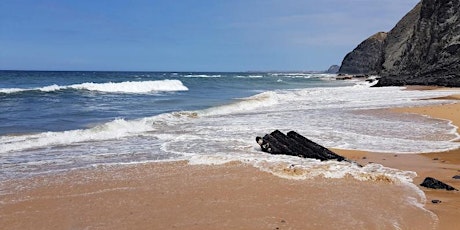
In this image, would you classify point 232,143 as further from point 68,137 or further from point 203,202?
point 203,202

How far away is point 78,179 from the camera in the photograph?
299 inches

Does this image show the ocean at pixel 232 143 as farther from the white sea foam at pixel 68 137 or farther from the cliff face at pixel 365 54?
the cliff face at pixel 365 54

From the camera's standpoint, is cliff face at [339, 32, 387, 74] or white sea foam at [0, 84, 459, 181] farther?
cliff face at [339, 32, 387, 74]

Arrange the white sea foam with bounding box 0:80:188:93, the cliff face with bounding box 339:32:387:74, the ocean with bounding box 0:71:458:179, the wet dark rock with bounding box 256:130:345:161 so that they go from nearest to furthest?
the wet dark rock with bounding box 256:130:345:161 < the ocean with bounding box 0:71:458:179 < the white sea foam with bounding box 0:80:188:93 < the cliff face with bounding box 339:32:387:74

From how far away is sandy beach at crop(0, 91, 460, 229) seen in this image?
5.35 m

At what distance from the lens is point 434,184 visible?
682 cm

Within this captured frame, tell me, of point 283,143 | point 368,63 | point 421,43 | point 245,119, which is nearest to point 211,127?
point 245,119

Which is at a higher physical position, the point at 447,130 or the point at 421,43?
the point at 421,43

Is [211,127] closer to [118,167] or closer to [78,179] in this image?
[118,167]

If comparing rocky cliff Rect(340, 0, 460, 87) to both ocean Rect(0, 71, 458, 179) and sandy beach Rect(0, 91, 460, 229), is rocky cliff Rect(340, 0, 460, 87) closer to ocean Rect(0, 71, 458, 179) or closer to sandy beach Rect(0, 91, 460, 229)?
ocean Rect(0, 71, 458, 179)

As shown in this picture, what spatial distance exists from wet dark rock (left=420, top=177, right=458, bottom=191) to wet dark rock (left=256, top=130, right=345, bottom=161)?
1.94 meters

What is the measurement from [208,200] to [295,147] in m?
3.49

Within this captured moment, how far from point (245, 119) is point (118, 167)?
353 inches

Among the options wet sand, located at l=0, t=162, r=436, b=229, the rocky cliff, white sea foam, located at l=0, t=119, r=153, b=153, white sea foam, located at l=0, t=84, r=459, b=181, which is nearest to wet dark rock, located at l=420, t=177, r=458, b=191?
wet sand, located at l=0, t=162, r=436, b=229
